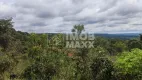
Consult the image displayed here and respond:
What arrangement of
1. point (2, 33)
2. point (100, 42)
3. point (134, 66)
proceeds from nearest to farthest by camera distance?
point (134, 66) → point (2, 33) → point (100, 42)

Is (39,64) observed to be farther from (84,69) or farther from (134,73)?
(134,73)

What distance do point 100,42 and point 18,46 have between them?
682 inches

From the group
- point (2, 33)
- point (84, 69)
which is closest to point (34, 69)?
point (84, 69)

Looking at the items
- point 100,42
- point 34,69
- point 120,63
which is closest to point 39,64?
point 34,69

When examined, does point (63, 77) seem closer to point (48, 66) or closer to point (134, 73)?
point (48, 66)

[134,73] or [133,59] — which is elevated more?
[133,59]

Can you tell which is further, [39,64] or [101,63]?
[39,64]

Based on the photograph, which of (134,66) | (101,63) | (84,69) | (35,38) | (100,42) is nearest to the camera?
(134,66)

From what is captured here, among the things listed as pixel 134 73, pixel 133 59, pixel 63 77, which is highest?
pixel 133 59

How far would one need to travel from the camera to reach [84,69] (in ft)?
36.8

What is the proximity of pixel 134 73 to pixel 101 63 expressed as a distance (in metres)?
1.85

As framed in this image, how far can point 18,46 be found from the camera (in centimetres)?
2758

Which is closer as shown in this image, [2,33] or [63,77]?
[63,77]

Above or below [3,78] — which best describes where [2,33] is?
above
